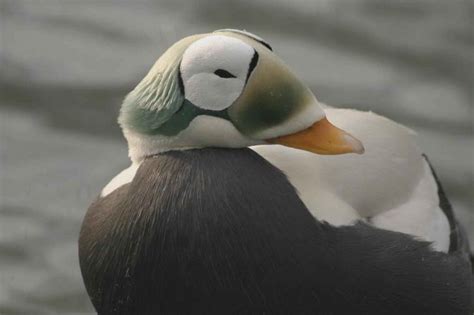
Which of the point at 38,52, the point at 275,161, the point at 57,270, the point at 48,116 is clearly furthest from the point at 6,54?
the point at 275,161

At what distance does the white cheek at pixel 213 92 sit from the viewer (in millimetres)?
4457

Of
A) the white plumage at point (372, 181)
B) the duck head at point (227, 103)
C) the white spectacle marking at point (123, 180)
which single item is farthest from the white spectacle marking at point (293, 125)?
the white spectacle marking at point (123, 180)

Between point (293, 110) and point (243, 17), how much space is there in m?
3.99

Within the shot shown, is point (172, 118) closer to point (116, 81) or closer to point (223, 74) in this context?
point (223, 74)

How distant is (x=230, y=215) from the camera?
449 cm

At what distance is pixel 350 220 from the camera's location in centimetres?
470

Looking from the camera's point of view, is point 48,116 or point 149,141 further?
point 48,116

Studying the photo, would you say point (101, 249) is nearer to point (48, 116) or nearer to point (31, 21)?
point (48, 116)

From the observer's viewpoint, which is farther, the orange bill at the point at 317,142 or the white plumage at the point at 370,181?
the white plumage at the point at 370,181

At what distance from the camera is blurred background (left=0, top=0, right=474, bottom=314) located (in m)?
6.43

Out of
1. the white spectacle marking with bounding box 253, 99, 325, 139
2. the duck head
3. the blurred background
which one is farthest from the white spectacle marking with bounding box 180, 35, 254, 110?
the blurred background

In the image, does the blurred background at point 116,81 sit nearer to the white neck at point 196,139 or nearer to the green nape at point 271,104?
the white neck at point 196,139

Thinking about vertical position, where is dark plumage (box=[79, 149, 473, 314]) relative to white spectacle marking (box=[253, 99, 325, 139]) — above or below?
below

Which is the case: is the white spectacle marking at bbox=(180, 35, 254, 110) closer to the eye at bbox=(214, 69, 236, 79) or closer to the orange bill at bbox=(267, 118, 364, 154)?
the eye at bbox=(214, 69, 236, 79)
